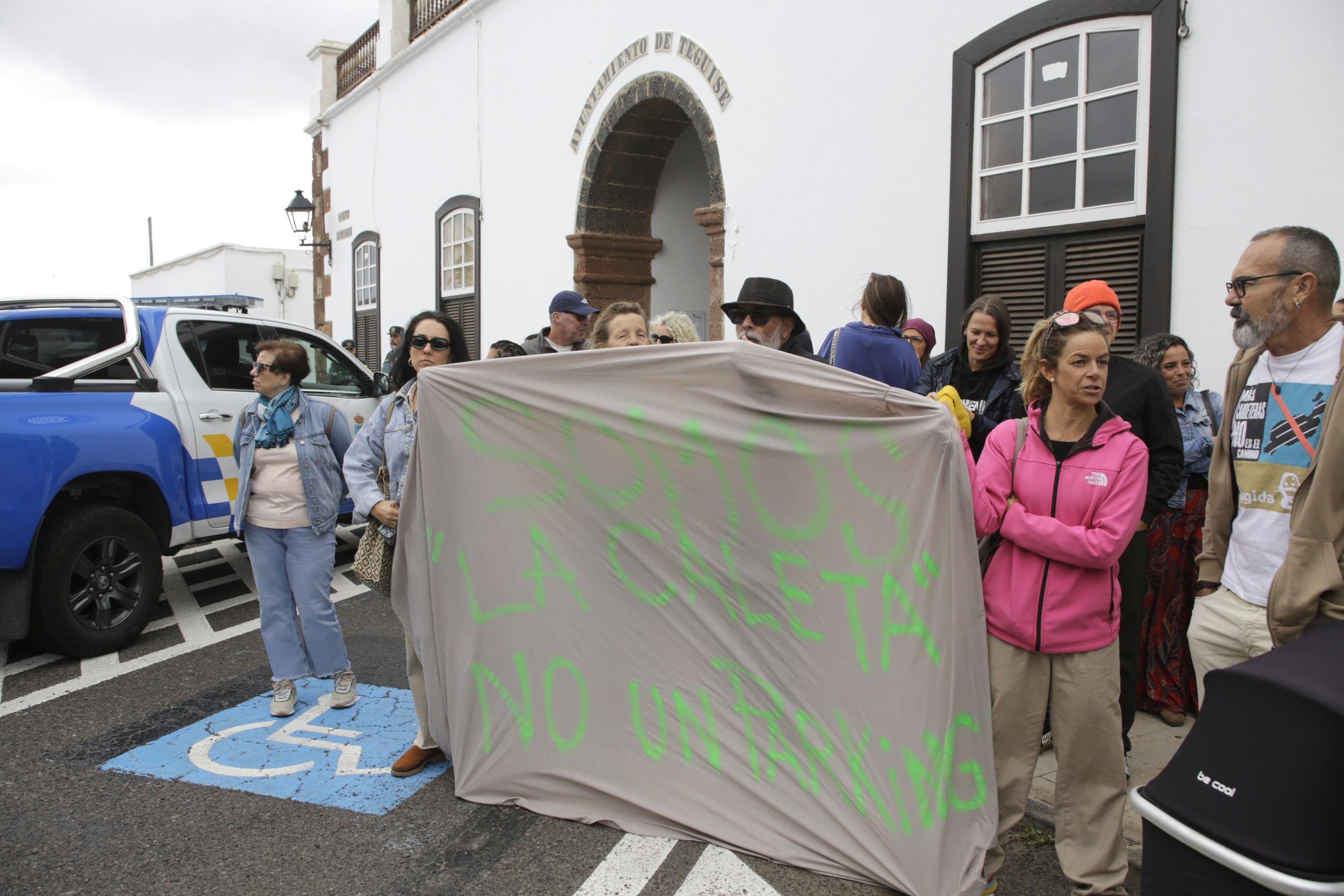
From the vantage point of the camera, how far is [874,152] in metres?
6.79

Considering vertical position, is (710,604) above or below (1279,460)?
below

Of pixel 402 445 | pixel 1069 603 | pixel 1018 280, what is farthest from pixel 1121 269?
pixel 402 445

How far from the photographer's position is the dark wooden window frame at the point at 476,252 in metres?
12.3

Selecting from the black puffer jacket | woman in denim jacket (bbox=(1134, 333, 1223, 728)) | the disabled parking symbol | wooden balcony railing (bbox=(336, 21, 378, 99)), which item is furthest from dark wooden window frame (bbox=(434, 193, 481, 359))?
woman in denim jacket (bbox=(1134, 333, 1223, 728))

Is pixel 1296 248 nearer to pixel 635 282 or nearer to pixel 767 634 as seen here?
pixel 767 634

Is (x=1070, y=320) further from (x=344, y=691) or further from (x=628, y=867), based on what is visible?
(x=344, y=691)

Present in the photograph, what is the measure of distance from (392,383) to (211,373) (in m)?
2.82

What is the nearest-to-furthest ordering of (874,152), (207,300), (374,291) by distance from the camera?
(874,152)
(207,300)
(374,291)

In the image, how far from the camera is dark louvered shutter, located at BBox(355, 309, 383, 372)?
15.6m

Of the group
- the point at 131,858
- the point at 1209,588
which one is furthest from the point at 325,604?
the point at 1209,588

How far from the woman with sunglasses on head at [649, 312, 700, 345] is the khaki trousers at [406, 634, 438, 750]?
6.07 ft

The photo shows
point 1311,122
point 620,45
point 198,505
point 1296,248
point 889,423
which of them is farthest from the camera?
point 620,45

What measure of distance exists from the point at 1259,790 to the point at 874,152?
5.88 m

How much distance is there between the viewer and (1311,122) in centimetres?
455
